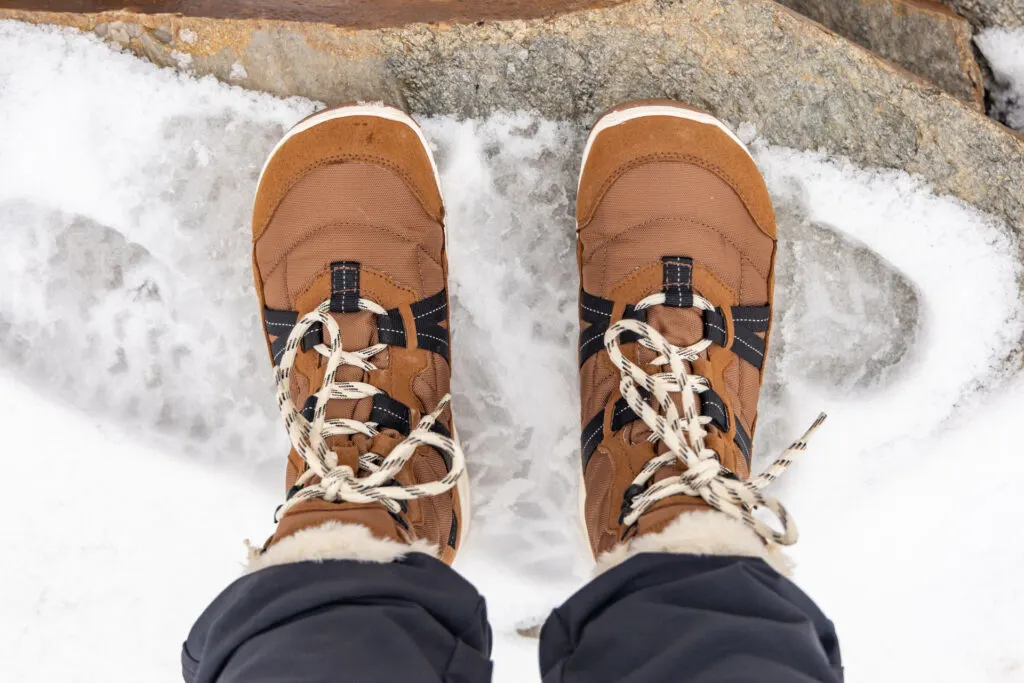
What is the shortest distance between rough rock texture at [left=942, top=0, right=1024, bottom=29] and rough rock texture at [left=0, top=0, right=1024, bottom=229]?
0.16 metres

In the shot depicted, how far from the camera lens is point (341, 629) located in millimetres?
665

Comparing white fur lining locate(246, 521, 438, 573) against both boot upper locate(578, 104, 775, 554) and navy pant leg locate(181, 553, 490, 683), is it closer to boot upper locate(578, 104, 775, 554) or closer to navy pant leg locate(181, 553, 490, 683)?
navy pant leg locate(181, 553, 490, 683)

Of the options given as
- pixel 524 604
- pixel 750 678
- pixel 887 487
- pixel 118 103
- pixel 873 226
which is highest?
pixel 118 103

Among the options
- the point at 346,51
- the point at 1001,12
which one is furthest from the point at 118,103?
the point at 1001,12

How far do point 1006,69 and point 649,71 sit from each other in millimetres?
538

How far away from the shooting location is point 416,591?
28.5 inches

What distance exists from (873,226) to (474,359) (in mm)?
612

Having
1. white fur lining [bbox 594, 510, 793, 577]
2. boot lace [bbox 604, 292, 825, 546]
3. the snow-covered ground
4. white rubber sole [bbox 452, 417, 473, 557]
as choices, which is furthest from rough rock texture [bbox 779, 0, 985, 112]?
white rubber sole [bbox 452, 417, 473, 557]

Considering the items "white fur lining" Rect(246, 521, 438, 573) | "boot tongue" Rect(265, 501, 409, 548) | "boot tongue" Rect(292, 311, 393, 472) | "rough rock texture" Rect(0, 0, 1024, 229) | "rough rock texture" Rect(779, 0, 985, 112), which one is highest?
"rough rock texture" Rect(779, 0, 985, 112)

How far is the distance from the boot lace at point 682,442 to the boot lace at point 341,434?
0.77 ft

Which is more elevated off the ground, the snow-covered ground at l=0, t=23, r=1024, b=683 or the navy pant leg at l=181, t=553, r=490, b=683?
the snow-covered ground at l=0, t=23, r=1024, b=683

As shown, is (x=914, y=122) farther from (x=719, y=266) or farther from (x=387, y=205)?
(x=387, y=205)

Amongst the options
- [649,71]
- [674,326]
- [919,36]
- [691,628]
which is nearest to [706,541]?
[691,628]

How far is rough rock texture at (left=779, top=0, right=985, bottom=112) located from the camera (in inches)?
40.0
